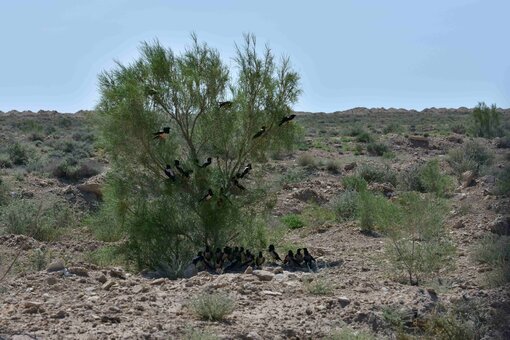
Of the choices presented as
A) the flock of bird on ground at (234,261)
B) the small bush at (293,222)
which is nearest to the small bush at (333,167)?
the small bush at (293,222)

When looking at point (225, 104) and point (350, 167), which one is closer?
point (225, 104)

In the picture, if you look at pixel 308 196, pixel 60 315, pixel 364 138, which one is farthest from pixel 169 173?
pixel 364 138

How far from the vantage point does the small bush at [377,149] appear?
3959 cm

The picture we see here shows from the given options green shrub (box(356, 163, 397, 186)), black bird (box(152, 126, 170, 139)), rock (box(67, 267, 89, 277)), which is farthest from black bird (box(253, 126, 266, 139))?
green shrub (box(356, 163, 397, 186))

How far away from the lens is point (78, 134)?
44.6 metres

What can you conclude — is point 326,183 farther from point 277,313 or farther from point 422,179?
point 277,313

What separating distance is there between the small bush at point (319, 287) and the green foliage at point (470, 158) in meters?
19.1

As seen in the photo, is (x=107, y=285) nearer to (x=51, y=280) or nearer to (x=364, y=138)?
(x=51, y=280)

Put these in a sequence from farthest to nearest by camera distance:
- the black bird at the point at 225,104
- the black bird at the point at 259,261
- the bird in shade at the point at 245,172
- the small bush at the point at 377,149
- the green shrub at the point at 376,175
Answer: the small bush at the point at 377,149
the green shrub at the point at 376,175
the bird in shade at the point at 245,172
the black bird at the point at 225,104
the black bird at the point at 259,261

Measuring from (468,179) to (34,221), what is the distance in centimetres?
1507

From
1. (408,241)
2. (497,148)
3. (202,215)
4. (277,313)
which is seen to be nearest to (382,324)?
(277,313)

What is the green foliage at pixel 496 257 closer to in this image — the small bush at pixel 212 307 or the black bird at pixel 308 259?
the black bird at pixel 308 259

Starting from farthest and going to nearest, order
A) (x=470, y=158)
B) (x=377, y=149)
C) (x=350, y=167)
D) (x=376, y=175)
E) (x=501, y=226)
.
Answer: (x=377, y=149), (x=350, y=167), (x=470, y=158), (x=376, y=175), (x=501, y=226)

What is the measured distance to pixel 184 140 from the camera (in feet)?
54.5
